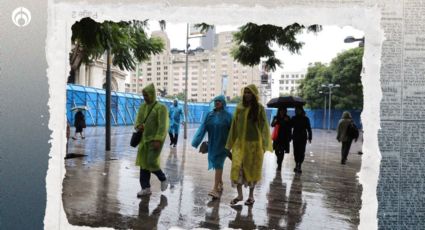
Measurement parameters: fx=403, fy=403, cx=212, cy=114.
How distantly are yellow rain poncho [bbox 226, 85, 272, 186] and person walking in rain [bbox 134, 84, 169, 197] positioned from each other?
3.29ft

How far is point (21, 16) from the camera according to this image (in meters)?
3.31

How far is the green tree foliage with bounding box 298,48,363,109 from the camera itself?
1227 inches

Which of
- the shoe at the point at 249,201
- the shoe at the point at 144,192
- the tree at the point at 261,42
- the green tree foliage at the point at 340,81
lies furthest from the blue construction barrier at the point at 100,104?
the shoe at the point at 249,201

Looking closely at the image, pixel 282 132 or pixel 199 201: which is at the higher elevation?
pixel 282 132

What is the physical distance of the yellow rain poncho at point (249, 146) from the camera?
16.5 feet

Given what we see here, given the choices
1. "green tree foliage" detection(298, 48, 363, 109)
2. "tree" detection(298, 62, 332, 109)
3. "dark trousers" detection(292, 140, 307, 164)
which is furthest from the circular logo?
"tree" detection(298, 62, 332, 109)

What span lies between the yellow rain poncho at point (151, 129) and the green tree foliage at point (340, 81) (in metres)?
24.8

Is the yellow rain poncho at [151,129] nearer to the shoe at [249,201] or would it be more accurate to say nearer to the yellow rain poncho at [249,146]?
the yellow rain poncho at [249,146]

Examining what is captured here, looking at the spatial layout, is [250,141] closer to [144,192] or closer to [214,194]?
[214,194]

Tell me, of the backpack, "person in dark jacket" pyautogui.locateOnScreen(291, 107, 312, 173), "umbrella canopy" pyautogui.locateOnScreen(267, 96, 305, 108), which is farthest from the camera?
the backpack

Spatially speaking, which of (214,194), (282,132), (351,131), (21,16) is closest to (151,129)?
(214,194)

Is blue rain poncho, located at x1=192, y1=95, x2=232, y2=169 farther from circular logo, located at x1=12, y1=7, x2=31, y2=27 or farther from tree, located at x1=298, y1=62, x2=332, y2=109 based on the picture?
tree, located at x1=298, y1=62, x2=332, y2=109

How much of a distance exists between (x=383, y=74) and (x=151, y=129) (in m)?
3.11

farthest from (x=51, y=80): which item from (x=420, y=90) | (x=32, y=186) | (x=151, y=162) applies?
(x=420, y=90)
